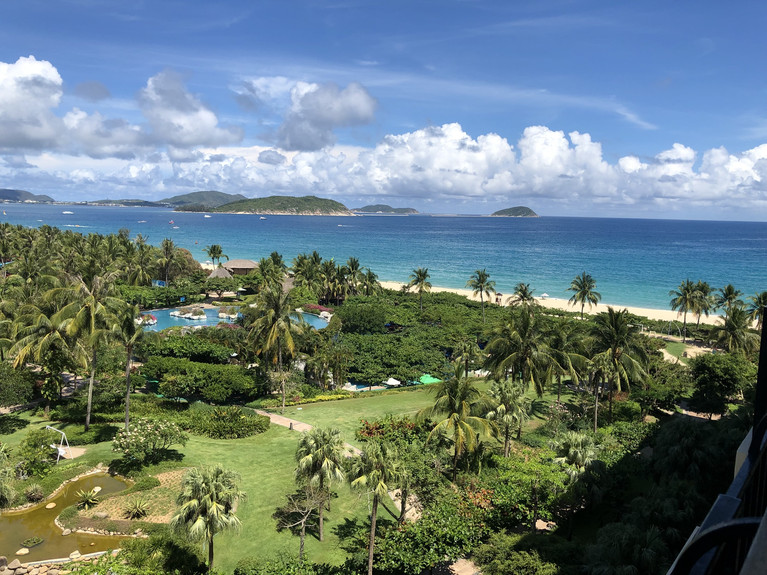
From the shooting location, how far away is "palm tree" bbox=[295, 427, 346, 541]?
749 inches

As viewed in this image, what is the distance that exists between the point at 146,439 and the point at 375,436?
41.0ft

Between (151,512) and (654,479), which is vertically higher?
(654,479)

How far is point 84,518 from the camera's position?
2123cm

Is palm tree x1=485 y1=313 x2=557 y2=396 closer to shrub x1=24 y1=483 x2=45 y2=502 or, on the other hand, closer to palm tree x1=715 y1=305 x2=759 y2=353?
palm tree x1=715 y1=305 x2=759 y2=353

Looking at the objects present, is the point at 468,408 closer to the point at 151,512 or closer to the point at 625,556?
the point at 625,556

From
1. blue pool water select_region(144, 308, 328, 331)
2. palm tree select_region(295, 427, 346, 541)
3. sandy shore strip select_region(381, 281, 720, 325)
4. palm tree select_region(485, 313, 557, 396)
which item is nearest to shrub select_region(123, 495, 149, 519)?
palm tree select_region(295, 427, 346, 541)

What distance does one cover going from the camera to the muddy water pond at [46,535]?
19109mm

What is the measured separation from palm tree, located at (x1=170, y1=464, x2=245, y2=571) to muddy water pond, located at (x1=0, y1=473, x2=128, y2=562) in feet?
19.9

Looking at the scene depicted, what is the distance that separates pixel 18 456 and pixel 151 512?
955cm

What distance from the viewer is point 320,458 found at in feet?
62.6

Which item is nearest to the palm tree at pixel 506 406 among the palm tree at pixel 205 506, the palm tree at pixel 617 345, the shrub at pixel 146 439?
the palm tree at pixel 617 345

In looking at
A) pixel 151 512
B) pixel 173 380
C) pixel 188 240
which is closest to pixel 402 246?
pixel 188 240

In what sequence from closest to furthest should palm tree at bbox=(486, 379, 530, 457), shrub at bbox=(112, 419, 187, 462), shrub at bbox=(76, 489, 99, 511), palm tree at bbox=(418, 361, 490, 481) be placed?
shrub at bbox=(76, 489, 99, 511) → palm tree at bbox=(418, 361, 490, 481) → shrub at bbox=(112, 419, 187, 462) → palm tree at bbox=(486, 379, 530, 457)

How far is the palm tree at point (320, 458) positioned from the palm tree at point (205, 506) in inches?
128
